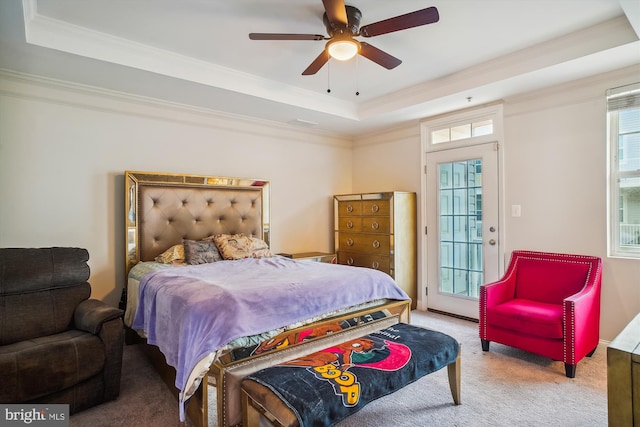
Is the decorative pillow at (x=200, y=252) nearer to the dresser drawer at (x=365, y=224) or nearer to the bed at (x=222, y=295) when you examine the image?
the bed at (x=222, y=295)

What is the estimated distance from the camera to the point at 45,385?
1979 millimetres

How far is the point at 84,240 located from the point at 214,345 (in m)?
2.28

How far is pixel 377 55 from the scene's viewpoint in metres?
2.55

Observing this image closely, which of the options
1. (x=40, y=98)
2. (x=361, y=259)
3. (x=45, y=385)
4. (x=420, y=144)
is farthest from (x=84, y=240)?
(x=420, y=144)

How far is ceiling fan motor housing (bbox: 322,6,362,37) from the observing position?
7.45 feet

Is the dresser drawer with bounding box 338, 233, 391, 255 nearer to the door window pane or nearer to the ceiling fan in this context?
the door window pane

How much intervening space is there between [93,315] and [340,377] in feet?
5.93

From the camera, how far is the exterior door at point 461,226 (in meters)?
3.87

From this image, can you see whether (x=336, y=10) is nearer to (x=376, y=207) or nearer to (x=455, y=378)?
(x=455, y=378)

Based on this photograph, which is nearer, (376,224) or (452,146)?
(452,146)

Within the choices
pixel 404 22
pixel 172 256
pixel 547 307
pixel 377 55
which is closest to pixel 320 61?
pixel 377 55

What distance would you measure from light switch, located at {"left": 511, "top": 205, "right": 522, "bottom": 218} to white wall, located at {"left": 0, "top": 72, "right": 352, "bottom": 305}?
119 inches

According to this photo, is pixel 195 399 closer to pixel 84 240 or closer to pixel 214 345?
pixel 214 345

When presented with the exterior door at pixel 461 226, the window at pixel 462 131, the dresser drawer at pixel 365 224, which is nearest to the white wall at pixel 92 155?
the dresser drawer at pixel 365 224
